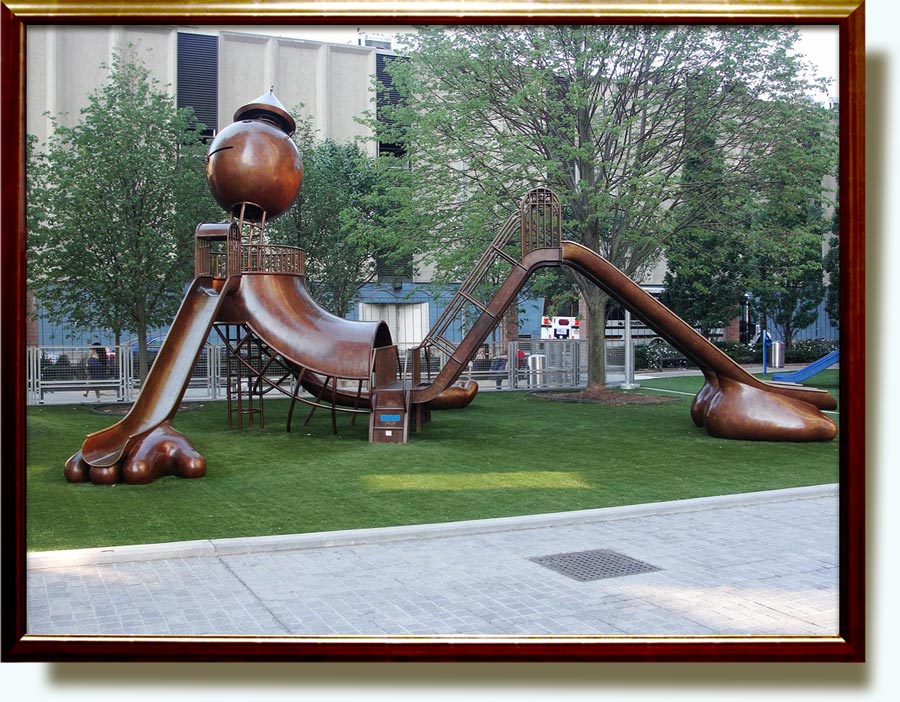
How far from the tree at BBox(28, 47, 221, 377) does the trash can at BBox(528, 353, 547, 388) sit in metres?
11.0

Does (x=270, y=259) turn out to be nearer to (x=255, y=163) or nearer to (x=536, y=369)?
(x=255, y=163)

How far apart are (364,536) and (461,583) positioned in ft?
5.37

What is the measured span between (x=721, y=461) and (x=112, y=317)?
1476 centimetres

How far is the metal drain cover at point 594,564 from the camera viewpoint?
7324mm

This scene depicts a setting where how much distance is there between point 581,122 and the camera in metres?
22.2

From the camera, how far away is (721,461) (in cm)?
1327

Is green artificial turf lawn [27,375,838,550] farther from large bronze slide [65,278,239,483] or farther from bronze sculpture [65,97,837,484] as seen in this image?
bronze sculpture [65,97,837,484]

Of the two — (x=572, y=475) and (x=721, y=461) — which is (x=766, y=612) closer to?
(x=572, y=475)

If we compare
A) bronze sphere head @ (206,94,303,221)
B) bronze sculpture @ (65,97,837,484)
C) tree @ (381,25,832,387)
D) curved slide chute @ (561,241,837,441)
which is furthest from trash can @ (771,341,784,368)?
bronze sphere head @ (206,94,303,221)

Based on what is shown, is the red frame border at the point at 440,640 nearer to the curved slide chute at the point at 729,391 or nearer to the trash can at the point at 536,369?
the curved slide chute at the point at 729,391

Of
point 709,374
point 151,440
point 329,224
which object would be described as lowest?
point 151,440

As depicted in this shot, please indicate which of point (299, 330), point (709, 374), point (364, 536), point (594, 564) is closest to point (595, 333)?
point (709, 374)

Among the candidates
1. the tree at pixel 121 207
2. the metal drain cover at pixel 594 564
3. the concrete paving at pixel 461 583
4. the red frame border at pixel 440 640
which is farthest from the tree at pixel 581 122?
the red frame border at pixel 440 640

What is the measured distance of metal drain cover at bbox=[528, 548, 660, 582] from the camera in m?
7.32
